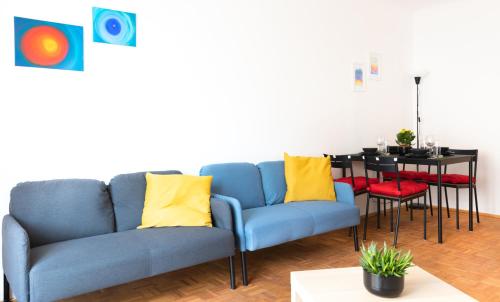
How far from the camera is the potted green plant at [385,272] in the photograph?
169 centimetres

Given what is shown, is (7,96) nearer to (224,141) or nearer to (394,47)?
(224,141)

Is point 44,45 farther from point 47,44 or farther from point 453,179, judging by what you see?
point 453,179

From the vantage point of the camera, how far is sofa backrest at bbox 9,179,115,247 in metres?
2.42

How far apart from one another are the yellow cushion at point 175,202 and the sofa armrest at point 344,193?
1346mm

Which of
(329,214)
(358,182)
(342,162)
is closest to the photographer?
(329,214)

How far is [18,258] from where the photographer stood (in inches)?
79.0

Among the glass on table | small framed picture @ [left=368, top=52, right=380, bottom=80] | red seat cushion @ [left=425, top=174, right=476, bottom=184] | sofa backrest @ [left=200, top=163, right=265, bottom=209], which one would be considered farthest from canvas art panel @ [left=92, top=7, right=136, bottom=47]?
red seat cushion @ [left=425, top=174, right=476, bottom=184]

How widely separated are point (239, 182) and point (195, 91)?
879mm

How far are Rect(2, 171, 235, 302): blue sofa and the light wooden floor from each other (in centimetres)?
27

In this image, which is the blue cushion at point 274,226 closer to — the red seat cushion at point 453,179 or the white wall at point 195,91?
the white wall at point 195,91

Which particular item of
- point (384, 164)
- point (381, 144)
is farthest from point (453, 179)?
point (384, 164)

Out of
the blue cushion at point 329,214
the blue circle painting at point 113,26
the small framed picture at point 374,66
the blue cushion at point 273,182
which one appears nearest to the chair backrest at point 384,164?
the blue cushion at point 329,214

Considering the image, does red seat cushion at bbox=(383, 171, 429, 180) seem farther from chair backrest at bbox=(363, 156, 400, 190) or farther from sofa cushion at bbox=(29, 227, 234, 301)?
sofa cushion at bbox=(29, 227, 234, 301)

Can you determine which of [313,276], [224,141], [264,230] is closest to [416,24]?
[224,141]
